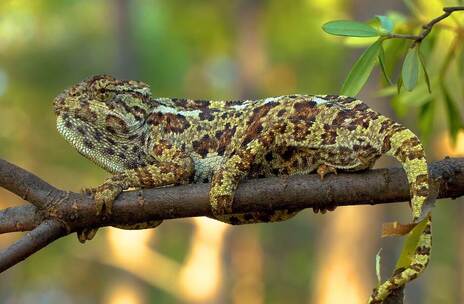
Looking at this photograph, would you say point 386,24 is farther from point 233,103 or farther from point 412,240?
point 412,240

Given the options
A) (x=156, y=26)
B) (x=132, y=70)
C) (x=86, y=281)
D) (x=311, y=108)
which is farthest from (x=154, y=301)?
(x=311, y=108)

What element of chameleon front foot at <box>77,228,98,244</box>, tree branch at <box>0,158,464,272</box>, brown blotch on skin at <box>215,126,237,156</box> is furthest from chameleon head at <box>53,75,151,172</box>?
tree branch at <box>0,158,464,272</box>

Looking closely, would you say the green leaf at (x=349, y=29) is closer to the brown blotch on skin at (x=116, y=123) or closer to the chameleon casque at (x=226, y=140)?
the chameleon casque at (x=226, y=140)

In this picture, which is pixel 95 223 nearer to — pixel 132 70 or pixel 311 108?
pixel 311 108

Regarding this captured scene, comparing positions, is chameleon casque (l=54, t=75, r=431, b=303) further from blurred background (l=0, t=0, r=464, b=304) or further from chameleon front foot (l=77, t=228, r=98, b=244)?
blurred background (l=0, t=0, r=464, b=304)

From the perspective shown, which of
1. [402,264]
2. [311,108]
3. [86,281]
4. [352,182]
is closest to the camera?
[402,264]

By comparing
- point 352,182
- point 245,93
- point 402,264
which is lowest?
point 402,264
